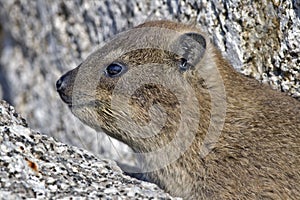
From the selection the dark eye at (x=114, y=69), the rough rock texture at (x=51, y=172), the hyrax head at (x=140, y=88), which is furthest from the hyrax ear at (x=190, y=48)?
the rough rock texture at (x=51, y=172)

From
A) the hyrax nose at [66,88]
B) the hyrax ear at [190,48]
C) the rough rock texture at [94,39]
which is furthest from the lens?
the rough rock texture at [94,39]

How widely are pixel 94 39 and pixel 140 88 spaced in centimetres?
232

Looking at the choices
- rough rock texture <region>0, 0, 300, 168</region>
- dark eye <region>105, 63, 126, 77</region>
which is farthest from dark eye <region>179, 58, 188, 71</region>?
rough rock texture <region>0, 0, 300, 168</region>

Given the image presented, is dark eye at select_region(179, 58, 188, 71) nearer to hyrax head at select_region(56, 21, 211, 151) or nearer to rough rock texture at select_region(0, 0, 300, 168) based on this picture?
hyrax head at select_region(56, 21, 211, 151)

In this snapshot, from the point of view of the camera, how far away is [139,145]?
552 cm

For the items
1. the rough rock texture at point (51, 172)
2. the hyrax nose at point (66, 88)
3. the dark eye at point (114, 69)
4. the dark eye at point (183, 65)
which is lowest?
the rough rock texture at point (51, 172)

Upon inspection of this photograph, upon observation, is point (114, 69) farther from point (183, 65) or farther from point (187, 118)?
point (187, 118)

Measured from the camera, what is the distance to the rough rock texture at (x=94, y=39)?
6.20m

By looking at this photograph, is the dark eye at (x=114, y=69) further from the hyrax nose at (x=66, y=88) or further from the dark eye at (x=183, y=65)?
the dark eye at (x=183, y=65)

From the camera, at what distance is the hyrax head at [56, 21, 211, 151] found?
212 inches

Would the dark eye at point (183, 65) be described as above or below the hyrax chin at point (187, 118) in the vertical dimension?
above

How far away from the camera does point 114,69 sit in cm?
552

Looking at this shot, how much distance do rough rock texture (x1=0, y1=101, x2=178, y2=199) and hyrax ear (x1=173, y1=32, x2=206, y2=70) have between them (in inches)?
Answer: 35.8

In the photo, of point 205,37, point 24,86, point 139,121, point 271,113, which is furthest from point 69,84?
point 24,86
